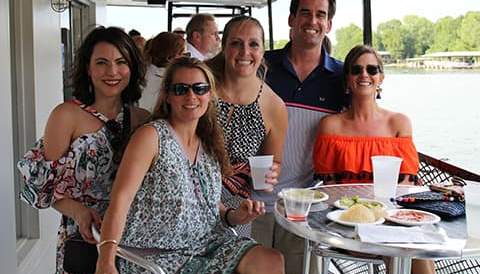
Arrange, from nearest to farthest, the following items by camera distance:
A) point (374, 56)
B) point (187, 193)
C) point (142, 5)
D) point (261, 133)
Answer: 1. point (187, 193)
2. point (261, 133)
3. point (374, 56)
4. point (142, 5)

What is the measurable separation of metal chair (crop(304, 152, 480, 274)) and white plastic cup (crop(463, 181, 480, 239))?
0.59m

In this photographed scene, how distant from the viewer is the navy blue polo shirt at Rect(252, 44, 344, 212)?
2.55 m

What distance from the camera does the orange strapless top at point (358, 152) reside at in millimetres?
2404

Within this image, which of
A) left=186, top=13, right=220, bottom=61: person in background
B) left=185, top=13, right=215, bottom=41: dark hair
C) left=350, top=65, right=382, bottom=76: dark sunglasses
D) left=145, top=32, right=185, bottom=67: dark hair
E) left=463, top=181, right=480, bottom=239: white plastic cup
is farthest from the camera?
left=185, top=13, right=215, bottom=41: dark hair

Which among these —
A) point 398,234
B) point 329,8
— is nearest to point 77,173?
point 398,234

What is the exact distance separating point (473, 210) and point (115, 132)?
1.14 meters

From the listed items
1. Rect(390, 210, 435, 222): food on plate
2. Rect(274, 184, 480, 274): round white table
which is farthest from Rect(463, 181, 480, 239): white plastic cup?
Rect(390, 210, 435, 222): food on plate

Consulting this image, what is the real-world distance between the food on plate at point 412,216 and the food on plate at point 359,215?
0.10 meters

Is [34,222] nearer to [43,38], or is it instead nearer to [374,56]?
[43,38]

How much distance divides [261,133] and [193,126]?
0.42 m

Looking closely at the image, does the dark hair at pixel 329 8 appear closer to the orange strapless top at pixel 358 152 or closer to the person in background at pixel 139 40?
the orange strapless top at pixel 358 152

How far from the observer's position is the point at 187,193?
1875 mm

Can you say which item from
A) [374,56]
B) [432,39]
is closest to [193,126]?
[374,56]

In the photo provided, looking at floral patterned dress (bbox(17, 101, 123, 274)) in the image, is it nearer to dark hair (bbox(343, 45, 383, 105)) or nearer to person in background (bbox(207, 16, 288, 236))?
person in background (bbox(207, 16, 288, 236))
